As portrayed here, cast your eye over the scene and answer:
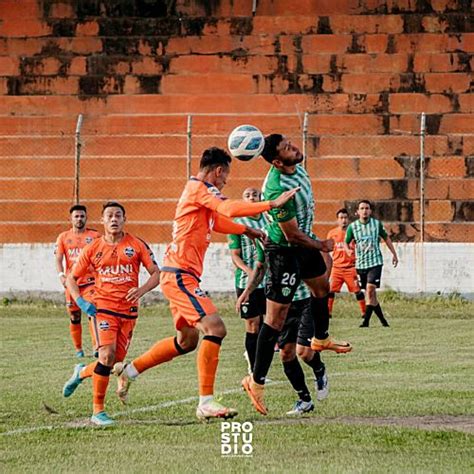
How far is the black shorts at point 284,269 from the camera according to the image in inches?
416

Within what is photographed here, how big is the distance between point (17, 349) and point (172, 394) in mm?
5901

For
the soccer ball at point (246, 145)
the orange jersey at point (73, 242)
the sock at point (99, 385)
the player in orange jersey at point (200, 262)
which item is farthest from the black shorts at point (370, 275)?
the soccer ball at point (246, 145)

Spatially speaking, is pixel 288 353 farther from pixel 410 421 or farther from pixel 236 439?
pixel 236 439

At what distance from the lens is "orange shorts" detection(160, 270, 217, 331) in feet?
32.7

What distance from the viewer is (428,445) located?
8906 mm

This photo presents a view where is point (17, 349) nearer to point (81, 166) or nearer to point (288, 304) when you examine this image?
point (288, 304)

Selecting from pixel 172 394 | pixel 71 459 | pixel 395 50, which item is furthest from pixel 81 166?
pixel 71 459

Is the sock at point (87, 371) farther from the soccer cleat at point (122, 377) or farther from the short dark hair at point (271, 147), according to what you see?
the short dark hair at point (271, 147)

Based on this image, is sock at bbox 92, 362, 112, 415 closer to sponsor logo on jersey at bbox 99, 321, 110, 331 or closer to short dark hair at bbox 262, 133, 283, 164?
sponsor logo on jersey at bbox 99, 321, 110, 331

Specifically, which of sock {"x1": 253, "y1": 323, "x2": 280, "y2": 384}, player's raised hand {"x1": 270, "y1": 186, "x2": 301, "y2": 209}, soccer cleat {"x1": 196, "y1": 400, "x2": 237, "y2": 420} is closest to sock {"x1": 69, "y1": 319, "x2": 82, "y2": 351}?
sock {"x1": 253, "y1": 323, "x2": 280, "y2": 384}

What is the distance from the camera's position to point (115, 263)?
11.5m

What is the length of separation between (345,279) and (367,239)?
159 centimetres

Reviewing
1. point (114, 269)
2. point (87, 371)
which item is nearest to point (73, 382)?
point (87, 371)

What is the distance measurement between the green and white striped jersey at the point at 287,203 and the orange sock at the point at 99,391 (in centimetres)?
175
